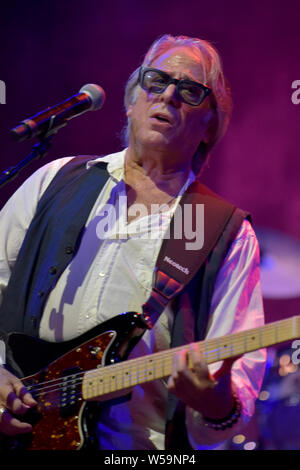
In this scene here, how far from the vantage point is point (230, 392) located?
7.91 ft

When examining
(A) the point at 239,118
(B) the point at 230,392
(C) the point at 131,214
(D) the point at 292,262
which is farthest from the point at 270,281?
(B) the point at 230,392

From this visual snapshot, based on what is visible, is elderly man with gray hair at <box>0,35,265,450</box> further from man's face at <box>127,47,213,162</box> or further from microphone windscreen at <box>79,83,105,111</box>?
microphone windscreen at <box>79,83,105,111</box>

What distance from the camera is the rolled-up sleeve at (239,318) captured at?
2.53m

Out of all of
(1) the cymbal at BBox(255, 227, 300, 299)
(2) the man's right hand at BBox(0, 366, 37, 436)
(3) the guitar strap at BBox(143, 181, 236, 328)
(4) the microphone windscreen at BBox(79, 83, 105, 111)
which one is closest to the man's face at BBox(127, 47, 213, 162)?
(3) the guitar strap at BBox(143, 181, 236, 328)

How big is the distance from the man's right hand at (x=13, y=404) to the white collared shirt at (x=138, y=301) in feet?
0.83

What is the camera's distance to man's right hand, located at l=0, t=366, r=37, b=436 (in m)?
2.47

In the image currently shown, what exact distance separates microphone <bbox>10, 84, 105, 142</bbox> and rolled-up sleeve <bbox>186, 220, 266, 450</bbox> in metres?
0.84

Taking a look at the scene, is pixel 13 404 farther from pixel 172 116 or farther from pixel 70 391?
pixel 172 116

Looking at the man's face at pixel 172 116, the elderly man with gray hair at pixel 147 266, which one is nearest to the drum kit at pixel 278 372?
the elderly man with gray hair at pixel 147 266

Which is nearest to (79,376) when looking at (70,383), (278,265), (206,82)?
(70,383)

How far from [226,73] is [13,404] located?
260 cm

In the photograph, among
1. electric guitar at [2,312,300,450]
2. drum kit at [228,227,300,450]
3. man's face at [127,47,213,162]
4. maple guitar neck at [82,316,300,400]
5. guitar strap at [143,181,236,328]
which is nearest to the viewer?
maple guitar neck at [82,316,300,400]
